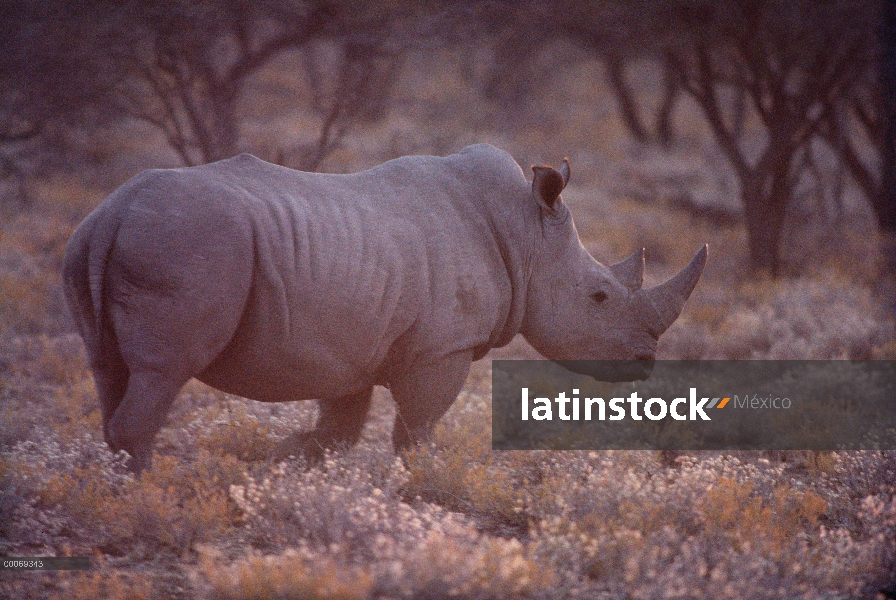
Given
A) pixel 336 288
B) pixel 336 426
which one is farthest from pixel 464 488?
pixel 336 288

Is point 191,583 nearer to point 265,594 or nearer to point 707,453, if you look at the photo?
point 265,594

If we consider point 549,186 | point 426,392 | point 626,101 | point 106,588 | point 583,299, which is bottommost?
point 106,588

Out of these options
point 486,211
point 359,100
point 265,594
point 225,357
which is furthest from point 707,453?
point 359,100

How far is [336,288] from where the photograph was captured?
15.3 ft

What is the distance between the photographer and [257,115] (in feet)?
64.6

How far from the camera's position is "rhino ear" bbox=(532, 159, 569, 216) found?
212 inches

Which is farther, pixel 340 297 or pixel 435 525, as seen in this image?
pixel 340 297

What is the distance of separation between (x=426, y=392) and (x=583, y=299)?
47.8 inches

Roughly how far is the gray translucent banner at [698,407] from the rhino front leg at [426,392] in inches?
39.1

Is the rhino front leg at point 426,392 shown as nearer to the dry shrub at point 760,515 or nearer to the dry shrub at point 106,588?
the dry shrub at point 760,515

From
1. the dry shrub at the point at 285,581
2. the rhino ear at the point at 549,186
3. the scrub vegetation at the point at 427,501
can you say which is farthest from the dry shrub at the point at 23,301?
the dry shrub at the point at 285,581

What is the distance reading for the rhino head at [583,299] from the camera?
5.60 meters

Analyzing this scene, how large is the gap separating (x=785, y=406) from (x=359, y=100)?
5.29 m

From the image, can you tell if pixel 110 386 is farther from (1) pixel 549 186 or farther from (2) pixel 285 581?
(1) pixel 549 186
